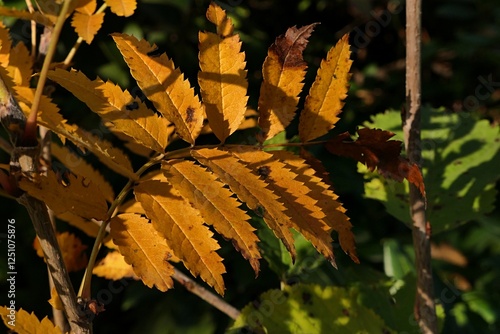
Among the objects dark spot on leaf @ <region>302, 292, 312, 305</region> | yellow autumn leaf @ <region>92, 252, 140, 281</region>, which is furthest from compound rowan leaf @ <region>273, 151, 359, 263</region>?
yellow autumn leaf @ <region>92, 252, 140, 281</region>

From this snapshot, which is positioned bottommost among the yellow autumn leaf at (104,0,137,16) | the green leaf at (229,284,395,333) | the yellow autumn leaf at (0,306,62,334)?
the green leaf at (229,284,395,333)

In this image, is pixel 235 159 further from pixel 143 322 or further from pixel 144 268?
pixel 143 322

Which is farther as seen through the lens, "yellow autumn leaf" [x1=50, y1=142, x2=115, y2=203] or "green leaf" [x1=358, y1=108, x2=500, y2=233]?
"green leaf" [x1=358, y1=108, x2=500, y2=233]

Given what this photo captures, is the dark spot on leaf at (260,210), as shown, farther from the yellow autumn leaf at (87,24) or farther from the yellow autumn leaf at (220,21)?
the yellow autumn leaf at (87,24)

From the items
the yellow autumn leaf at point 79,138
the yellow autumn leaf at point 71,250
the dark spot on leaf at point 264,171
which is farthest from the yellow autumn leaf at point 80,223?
the dark spot on leaf at point 264,171

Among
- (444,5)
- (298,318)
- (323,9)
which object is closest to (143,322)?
(298,318)

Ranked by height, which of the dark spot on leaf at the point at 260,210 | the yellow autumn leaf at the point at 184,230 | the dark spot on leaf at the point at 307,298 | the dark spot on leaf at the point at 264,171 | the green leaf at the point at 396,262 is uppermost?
the dark spot on leaf at the point at 264,171

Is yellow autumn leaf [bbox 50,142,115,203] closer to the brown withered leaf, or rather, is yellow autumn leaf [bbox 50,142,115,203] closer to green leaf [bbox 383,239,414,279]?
the brown withered leaf
